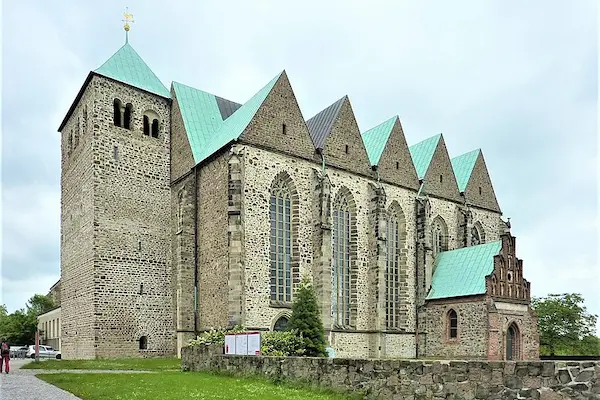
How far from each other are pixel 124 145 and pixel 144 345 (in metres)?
11.8

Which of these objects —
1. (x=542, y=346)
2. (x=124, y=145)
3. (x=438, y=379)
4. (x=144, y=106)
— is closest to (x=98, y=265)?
(x=124, y=145)

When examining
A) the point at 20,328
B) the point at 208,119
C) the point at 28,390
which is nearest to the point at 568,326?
the point at 208,119

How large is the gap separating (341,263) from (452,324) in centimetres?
850

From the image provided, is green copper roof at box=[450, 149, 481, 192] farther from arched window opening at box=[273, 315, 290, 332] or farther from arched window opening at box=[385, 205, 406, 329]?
arched window opening at box=[273, 315, 290, 332]

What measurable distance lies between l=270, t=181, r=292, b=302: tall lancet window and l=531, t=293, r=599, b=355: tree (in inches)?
1098

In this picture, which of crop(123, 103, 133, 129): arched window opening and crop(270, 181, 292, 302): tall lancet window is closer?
crop(270, 181, 292, 302): tall lancet window

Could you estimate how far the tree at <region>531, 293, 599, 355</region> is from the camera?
46594 millimetres

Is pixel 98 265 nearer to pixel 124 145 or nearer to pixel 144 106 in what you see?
pixel 124 145

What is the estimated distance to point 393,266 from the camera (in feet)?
122

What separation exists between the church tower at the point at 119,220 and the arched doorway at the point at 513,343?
67.4 ft

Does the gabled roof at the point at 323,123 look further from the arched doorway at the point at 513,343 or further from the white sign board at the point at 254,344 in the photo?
the arched doorway at the point at 513,343

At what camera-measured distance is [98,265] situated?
30109mm

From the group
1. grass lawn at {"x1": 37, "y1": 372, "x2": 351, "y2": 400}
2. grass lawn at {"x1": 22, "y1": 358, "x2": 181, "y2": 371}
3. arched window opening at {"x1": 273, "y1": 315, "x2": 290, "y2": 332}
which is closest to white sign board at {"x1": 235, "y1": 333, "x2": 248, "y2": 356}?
grass lawn at {"x1": 37, "y1": 372, "x2": 351, "y2": 400}

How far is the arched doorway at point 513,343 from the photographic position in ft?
111
